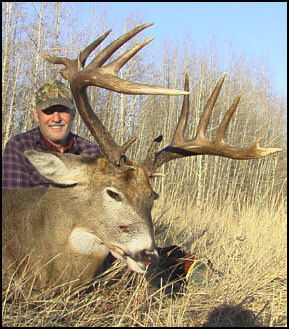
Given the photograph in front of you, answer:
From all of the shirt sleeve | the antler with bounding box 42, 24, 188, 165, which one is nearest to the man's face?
the shirt sleeve

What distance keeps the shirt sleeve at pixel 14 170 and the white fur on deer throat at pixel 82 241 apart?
1159 mm

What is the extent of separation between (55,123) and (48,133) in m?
0.11

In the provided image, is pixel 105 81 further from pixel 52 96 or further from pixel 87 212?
pixel 52 96

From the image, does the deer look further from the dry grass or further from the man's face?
the man's face

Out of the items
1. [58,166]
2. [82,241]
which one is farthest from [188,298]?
[58,166]

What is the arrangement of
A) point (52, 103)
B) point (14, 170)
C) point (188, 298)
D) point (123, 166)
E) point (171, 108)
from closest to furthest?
point (123, 166)
point (188, 298)
point (14, 170)
point (52, 103)
point (171, 108)

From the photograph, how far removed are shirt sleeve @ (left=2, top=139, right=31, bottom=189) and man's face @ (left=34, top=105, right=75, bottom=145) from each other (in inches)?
13.3

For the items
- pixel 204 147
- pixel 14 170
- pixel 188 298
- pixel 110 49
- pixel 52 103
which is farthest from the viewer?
pixel 52 103

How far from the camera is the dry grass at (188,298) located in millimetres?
3016

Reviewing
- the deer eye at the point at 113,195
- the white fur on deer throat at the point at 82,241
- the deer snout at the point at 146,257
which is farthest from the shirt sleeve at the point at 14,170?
the deer snout at the point at 146,257

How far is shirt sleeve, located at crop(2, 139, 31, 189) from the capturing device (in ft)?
13.8

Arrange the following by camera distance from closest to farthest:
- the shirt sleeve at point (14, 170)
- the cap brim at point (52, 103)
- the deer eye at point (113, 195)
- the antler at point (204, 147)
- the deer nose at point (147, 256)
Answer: the deer nose at point (147, 256) < the deer eye at point (113, 195) < the antler at point (204, 147) < the shirt sleeve at point (14, 170) < the cap brim at point (52, 103)

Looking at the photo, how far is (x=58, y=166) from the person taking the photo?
321 cm

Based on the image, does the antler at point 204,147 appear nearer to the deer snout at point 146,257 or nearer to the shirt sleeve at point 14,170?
the deer snout at point 146,257
